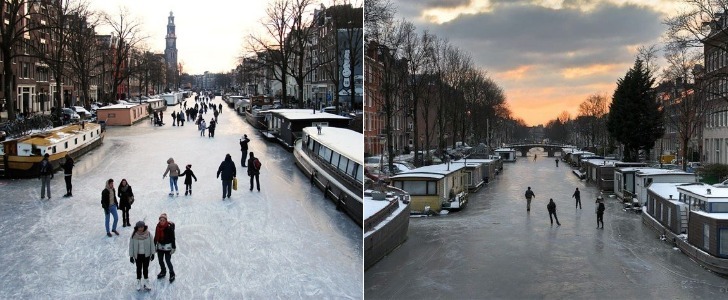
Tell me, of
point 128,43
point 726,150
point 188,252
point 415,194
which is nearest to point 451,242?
point 415,194

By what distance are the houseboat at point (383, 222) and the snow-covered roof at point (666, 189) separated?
365cm

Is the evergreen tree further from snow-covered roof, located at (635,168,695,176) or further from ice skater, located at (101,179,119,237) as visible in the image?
ice skater, located at (101,179,119,237)

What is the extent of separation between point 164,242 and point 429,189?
308 cm

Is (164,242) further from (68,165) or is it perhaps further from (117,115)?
(117,115)

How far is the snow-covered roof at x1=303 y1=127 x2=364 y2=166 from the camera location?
934 cm

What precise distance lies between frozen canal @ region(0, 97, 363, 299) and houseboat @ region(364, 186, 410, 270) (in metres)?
0.92

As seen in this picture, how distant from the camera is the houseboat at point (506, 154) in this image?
1502cm

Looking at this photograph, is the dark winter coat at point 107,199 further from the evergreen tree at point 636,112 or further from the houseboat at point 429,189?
the evergreen tree at point 636,112

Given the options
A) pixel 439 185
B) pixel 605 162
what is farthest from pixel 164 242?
pixel 605 162

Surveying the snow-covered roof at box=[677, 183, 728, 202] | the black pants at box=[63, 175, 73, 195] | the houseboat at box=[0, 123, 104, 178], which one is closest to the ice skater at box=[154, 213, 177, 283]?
the black pants at box=[63, 175, 73, 195]

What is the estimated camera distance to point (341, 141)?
1145 centimetres

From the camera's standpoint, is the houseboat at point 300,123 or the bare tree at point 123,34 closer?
the houseboat at point 300,123

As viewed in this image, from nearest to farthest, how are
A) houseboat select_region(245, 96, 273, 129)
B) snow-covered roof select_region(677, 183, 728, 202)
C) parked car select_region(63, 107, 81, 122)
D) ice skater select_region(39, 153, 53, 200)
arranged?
snow-covered roof select_region(677, 183, 728, 202)
ice skater select_region(39, 153, 53, 200)
parked car select_region(63, 107, 81, 122)
houseboat select_region(245, 96, 273, 129)

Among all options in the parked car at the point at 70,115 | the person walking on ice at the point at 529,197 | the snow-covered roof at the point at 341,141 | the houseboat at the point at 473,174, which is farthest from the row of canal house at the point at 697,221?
the parked car at the point at 70,115
